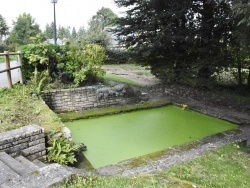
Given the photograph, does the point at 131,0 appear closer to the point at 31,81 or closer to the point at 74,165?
the point at 31,81

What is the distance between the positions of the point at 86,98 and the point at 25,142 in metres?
3.69

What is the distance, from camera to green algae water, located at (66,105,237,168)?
4.87m

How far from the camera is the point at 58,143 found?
13.9 feet

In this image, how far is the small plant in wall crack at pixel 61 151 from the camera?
13.4 feet

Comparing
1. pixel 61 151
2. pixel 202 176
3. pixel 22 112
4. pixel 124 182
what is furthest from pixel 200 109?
pixel 124 182

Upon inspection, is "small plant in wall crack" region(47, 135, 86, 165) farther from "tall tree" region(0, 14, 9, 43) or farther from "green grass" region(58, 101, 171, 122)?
"tall tree" region(0, 14, 9, 43)

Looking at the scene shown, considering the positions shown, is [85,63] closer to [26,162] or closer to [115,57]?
[26,162]

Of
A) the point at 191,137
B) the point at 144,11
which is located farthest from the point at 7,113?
the point at 144,11

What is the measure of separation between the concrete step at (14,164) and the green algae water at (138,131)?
4.27 feet

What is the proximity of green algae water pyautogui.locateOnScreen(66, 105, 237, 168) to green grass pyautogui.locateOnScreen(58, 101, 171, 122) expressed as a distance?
14 centimetres

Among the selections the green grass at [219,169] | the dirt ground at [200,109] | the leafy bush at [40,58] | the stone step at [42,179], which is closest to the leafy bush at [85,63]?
the leafy bush at [40,58]

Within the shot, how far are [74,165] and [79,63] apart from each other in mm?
4729

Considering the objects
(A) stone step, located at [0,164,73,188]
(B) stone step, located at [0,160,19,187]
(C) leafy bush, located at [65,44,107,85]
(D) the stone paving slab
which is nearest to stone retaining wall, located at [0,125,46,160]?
(B) stone step, located at [0,160,19,187]

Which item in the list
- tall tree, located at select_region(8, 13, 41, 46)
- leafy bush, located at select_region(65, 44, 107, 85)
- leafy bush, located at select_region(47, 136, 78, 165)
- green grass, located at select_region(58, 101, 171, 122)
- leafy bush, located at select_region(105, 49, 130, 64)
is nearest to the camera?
leafy bush, located at select_region(47, 136, 78, 165)
